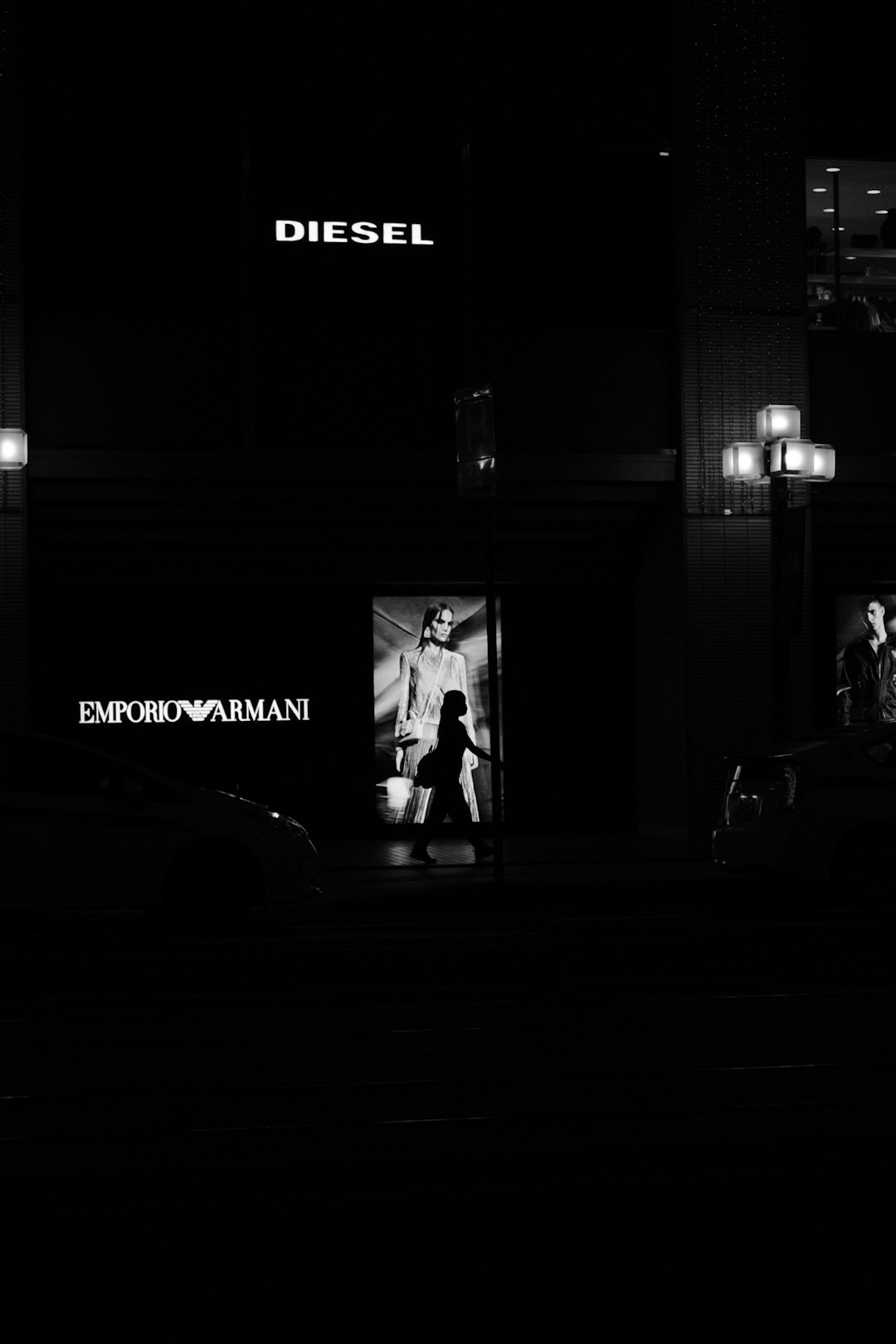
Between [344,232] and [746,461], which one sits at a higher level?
[344,232]

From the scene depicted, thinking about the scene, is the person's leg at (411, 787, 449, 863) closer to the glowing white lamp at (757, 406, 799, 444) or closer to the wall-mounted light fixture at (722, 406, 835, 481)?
the wall-mounted light fixture at (722, 406, 835, 481)

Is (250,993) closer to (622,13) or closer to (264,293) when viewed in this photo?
(264,293)

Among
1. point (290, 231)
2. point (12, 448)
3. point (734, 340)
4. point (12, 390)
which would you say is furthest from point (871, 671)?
point (12, 390)

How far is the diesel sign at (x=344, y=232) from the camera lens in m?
20.8

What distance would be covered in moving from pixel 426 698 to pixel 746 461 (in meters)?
5.01

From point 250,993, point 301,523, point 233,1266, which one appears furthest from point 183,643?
point 233,1266

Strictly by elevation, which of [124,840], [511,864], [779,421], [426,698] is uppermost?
[779,421]

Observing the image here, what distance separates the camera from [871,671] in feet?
75.7

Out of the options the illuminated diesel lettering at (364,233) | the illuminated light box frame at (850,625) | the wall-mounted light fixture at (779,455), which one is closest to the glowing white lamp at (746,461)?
the wall-mounted light fixture at (779,455)

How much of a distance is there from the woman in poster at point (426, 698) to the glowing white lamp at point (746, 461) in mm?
4147

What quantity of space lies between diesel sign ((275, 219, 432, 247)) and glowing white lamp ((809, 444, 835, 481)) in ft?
17.1

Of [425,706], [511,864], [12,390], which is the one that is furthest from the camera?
[425,706]

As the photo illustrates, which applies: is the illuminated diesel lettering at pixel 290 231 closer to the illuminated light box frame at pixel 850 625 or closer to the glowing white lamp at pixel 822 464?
the glowing white lamp at pixel 822 464

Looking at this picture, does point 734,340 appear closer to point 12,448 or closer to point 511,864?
point 511,864
